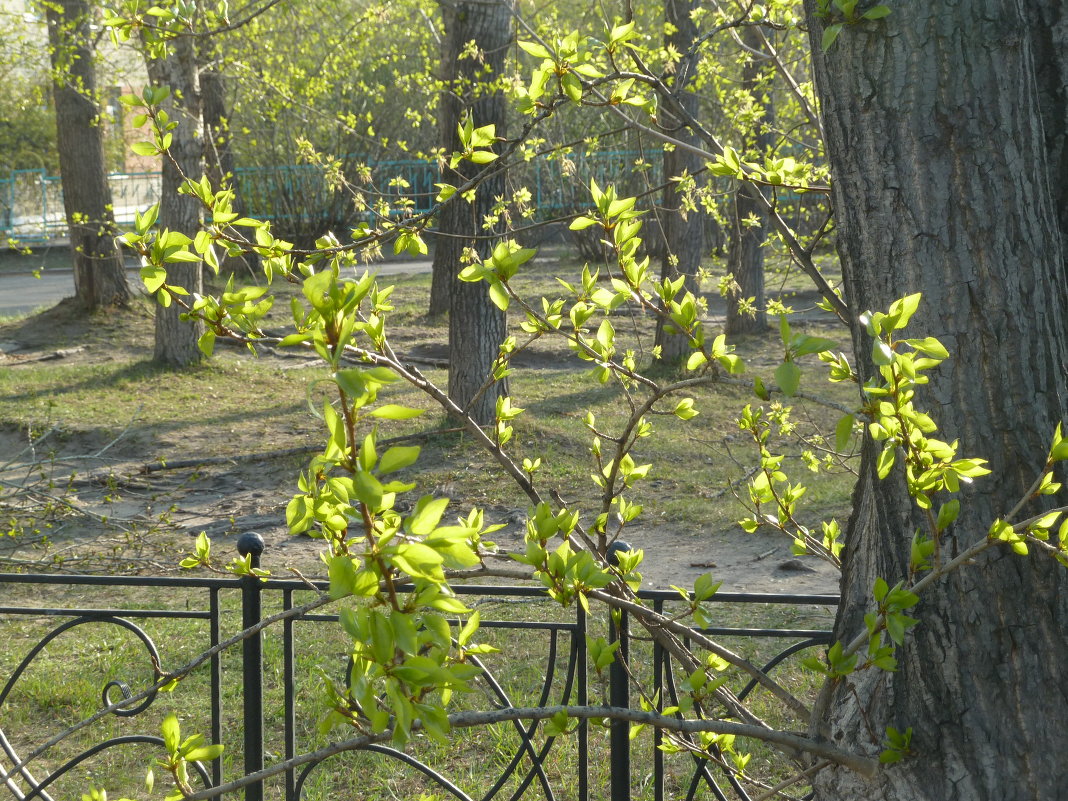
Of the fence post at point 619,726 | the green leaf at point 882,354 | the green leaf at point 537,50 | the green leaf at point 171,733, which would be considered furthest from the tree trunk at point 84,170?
the green leaf at point 882,354

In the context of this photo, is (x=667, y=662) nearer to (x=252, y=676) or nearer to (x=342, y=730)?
(x=252, y=676)

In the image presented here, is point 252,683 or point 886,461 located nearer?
point 886,461

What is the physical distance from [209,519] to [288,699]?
3851mm

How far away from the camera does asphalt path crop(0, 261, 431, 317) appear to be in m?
15.0

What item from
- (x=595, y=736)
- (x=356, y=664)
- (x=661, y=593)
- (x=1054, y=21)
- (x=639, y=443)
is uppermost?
(x=1054, y=21)

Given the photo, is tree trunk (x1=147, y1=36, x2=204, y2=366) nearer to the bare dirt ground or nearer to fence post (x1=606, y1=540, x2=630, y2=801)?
the bare dirt ground

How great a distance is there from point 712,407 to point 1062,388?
731 centimetres

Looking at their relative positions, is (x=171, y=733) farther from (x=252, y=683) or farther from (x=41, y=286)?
(x=41, y=286)

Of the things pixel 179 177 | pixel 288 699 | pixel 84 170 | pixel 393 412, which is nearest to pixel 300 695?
pixel 288 699

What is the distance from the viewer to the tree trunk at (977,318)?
147 centimetres

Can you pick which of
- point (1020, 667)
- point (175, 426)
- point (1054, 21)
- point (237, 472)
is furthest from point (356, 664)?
point (175, 426)

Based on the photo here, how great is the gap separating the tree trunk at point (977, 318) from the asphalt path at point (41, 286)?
12.6 meters

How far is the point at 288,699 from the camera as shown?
2562 mm

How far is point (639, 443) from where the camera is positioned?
766cm
